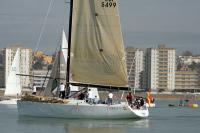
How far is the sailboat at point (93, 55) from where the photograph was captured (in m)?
48.5

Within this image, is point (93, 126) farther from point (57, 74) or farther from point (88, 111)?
point (57, 74)

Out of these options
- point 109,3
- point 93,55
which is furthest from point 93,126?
point 109,3

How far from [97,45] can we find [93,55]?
28.2 inches

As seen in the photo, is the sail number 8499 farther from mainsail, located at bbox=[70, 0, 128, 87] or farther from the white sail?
the white sail

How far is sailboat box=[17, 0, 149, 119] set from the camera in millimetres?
48469

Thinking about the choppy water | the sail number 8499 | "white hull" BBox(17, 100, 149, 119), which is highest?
the sail number 8499

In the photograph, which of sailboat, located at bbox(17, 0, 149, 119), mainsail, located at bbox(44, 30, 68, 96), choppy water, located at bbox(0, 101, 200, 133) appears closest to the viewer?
choppy water, located at bbox(0, 101, 200, 133)

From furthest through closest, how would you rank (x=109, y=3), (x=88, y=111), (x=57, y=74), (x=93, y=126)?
(x=57, y=74), (x=109, y=3), (x=88, y=111), (x=93, y=126)

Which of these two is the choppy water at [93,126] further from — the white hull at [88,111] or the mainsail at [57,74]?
the mainsail at [57,74]

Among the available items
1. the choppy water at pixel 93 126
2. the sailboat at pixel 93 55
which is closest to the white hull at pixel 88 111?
the sailboat at pixel 93 55

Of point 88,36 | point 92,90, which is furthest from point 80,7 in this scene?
point 92,90

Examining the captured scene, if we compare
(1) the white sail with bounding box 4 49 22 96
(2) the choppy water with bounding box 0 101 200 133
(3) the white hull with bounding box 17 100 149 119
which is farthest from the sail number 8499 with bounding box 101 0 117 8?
(1) the white sail with bounding box 4 49 22 96

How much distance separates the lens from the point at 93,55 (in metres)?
49.3

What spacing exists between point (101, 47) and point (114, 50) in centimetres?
87
